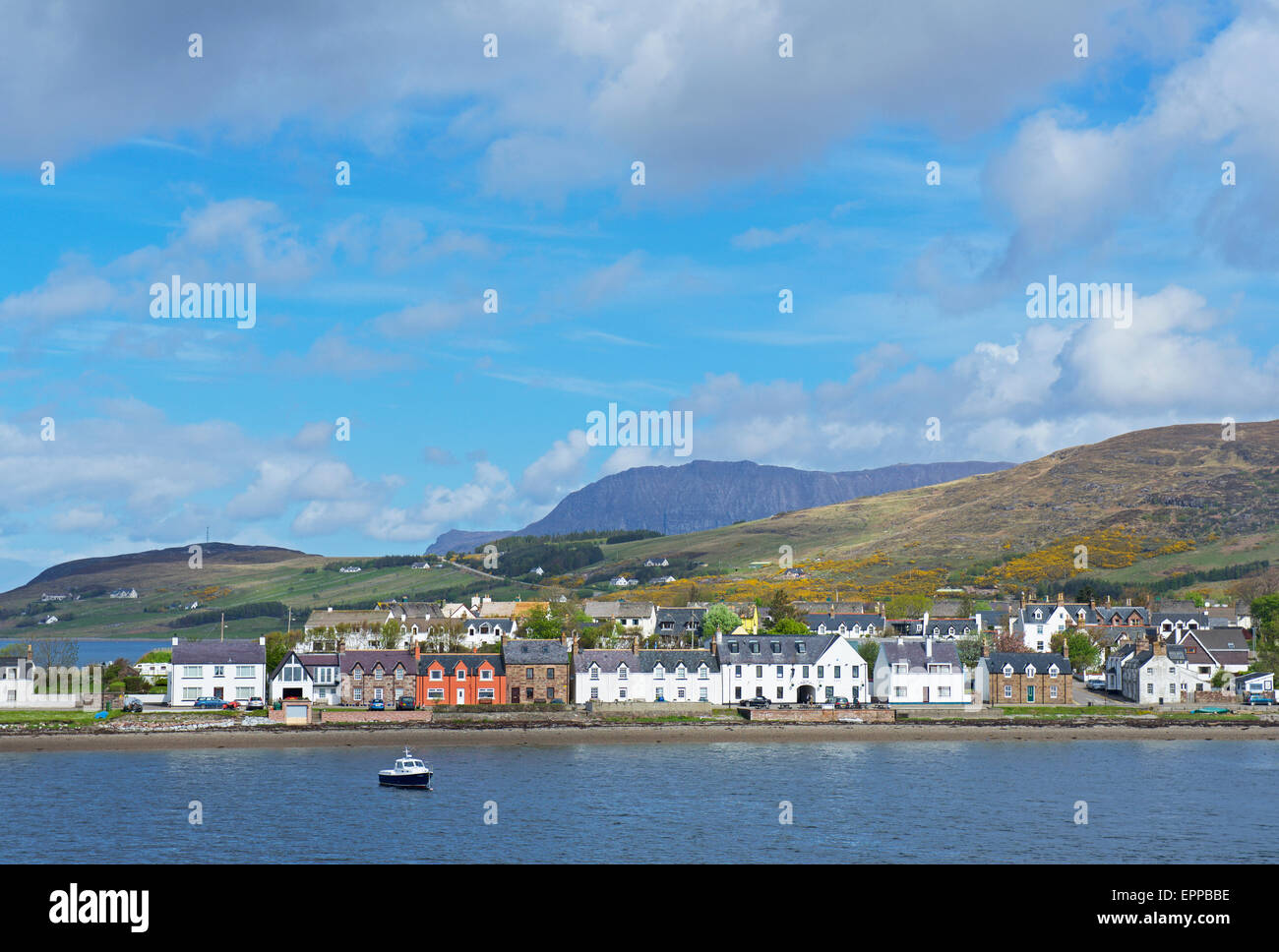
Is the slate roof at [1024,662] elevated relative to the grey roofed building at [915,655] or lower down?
lower down

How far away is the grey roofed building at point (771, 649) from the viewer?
112 m

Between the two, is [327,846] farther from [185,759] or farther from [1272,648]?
[1272,648]

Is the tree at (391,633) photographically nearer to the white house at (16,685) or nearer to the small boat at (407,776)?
the white house at (16,685)

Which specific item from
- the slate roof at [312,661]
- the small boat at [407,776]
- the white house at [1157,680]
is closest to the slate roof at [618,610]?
the slate roof at [312,661]

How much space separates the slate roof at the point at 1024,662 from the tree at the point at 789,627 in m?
23.2

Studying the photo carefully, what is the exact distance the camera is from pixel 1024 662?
116 metres

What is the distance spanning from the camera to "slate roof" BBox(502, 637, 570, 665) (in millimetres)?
109188

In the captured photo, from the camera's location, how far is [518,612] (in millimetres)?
183125

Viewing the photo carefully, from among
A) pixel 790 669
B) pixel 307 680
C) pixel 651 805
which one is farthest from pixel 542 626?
pixel 651 805

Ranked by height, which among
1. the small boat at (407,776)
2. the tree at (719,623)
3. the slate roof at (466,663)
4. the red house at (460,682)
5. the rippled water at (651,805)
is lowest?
the rippled water at (651,805)
